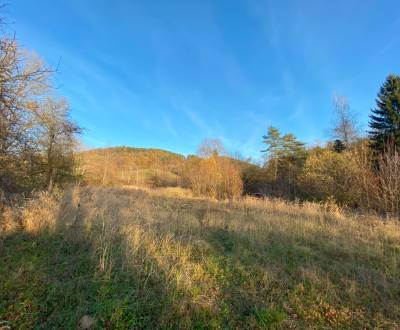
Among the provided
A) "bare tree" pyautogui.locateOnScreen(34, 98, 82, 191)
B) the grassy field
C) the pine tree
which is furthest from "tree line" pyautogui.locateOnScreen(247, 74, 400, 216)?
"bare tree" pyautogui.locateOnScreen(34, 98, 82, 191)

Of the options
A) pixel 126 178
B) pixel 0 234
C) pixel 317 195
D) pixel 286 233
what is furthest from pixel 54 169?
pixel 126 178

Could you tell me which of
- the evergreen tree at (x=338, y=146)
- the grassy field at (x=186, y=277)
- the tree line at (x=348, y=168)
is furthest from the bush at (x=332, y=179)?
the evergreen tree at (x=338, y=146)

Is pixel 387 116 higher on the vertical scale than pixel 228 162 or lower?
higher

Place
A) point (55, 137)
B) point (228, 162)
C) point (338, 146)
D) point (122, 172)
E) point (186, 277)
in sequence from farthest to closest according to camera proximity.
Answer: point (122, 172) < point (338, 146) < point (228, 162) < point (55, 137) < point (186, 277)

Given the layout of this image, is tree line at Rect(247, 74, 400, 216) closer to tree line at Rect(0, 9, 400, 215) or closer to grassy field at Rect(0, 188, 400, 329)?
tree line at Rect(0, 9, 400, 215)

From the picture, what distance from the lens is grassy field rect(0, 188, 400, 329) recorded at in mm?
3248

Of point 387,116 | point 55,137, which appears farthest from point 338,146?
point 55,137

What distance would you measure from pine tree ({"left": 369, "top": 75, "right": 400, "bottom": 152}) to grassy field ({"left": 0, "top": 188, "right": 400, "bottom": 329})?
1641 cm

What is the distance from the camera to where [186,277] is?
4004 mm

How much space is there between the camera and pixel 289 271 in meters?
4.63

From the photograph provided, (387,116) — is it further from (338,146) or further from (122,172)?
(122,172)

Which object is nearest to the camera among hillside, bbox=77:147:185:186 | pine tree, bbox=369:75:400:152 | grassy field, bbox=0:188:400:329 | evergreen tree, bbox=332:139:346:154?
grassy field, bbox=0:188:400:329

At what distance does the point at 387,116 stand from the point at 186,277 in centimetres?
2343

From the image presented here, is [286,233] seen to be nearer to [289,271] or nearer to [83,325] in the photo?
[289,271]
